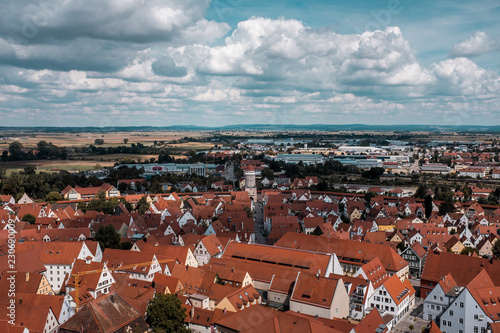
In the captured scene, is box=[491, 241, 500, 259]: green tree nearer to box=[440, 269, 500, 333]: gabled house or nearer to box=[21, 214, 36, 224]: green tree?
box=[440, 269, 500, 333]: gabled house

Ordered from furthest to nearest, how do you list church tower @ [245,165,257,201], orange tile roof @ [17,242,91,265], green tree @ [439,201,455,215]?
1. church tower @ [245,165,257,201]
2. green tree @ [439,201,455,215]
3. orange tile roof @ [17,242,91,265]

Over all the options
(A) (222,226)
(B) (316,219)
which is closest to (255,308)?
(A) (222,226)

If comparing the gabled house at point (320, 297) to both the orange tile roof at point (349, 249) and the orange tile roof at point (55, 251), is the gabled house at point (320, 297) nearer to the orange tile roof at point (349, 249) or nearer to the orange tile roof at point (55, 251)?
the orange tile roof at point (349, 249)

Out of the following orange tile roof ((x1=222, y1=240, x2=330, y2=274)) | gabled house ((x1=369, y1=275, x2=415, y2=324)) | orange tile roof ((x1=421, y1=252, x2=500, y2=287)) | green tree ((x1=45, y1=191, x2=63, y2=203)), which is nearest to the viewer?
gabled house ((x1=369, y1=275, x2=415, y2=324))

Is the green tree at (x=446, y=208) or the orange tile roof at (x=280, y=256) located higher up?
the orange tile roof at (x=280, y=256)

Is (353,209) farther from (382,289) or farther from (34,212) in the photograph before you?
(34,212)

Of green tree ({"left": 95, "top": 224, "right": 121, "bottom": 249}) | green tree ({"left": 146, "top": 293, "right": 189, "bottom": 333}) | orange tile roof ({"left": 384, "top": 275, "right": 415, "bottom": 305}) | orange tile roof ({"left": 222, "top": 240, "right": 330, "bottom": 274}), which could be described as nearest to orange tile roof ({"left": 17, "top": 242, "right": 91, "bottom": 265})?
green tree ({"left": 95, "top": 224, "right": 121, "bottom": 249})

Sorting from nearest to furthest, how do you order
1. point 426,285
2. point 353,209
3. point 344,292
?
point 344,292 < point 426,285 < point 353,209

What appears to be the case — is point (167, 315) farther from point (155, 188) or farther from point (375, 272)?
point (155, 188)

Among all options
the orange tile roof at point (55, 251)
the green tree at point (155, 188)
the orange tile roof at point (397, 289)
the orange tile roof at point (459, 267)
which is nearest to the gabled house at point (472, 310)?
the orange tile roof at point (397, 289)
